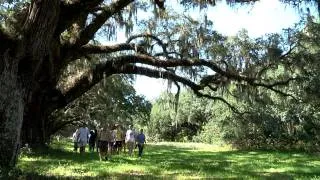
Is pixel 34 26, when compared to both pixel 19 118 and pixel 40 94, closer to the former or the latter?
pixel 19 118

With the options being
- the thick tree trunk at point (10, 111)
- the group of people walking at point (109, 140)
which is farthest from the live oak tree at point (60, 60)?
the group of people walking at point (109, 140)

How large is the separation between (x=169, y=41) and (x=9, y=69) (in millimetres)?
8583

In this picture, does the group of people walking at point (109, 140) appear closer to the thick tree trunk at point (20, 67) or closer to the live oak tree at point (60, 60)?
the live oak tree at point (60, 60)

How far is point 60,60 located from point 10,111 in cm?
602

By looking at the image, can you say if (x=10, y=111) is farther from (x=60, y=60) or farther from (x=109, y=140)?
(x=109, y=140)

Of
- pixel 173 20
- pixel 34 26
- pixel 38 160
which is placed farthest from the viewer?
pixel 173 20

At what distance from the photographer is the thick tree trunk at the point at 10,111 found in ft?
36.9

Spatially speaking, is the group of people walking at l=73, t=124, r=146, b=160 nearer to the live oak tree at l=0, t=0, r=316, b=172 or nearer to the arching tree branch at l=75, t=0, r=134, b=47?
the live oak tree at l=0, t=0, r=316, b=172

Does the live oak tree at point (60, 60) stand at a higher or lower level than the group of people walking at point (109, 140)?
higher

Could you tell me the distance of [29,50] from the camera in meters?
11.7

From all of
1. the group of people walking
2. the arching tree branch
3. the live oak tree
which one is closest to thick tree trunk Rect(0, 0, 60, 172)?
the live oak tree

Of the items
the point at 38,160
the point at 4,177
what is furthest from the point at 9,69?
the point at 38,160

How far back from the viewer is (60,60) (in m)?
17.4

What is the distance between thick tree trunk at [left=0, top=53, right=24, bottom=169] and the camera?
36.9 feet
